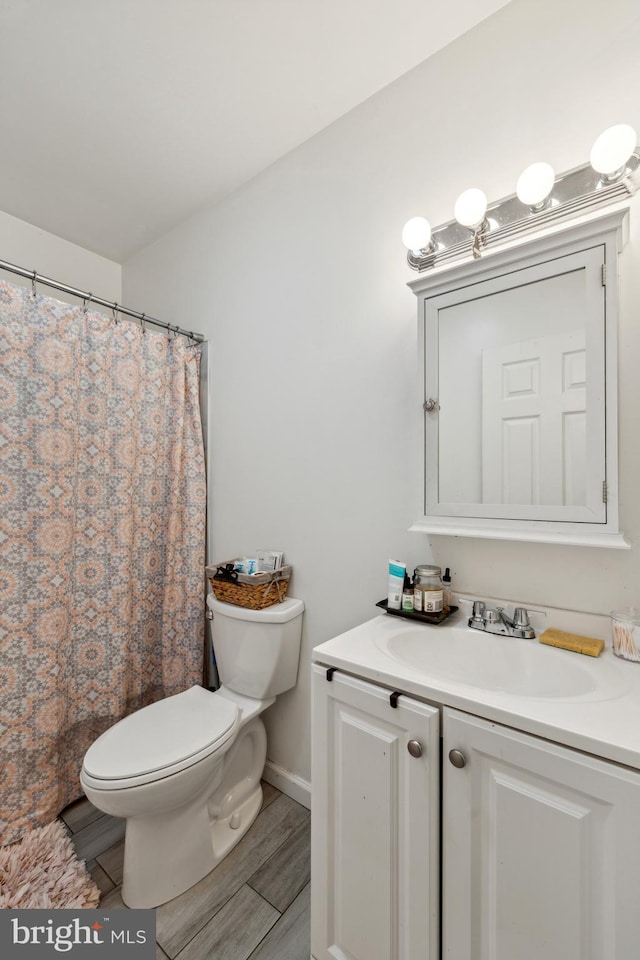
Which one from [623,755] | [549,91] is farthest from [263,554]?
[549,91]

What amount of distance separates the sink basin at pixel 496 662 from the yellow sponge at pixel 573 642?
1 centimetres

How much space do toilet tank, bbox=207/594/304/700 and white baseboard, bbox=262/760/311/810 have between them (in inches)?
14.3

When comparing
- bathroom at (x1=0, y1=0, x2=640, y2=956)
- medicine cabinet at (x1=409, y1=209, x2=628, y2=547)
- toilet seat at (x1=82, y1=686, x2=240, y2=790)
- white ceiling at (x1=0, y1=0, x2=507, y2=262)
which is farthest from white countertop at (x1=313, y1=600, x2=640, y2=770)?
white ceiling at (x1=0, y1=0, x2=507, y2=262)

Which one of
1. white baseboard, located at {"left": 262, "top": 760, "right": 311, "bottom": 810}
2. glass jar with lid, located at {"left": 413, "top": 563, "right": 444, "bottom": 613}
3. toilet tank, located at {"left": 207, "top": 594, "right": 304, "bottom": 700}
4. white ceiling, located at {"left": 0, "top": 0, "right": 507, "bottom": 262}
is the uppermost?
white ceiling, located at {"left": 0, "top": 0, "right": 507, "bottom": 262}

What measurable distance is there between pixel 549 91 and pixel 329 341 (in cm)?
86

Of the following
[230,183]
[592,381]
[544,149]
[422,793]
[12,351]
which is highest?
[230,183]

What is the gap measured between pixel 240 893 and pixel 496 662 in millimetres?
1032

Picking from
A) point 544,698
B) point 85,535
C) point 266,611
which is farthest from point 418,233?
point 85,535

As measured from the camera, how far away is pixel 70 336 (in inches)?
59.4

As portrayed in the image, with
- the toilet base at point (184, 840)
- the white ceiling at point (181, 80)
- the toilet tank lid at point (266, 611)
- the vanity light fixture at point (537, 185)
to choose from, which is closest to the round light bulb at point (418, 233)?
the vanity light fixture at point (537, 185)

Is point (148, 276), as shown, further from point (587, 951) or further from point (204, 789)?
point (587, 951)

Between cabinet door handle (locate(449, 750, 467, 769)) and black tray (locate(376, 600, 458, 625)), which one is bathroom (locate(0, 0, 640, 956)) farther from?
cabinet door handle (locate(449, 750, 467, 769))

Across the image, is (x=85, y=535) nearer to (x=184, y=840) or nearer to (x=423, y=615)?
(x=184, y=840)

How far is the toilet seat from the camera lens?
3.58ft
